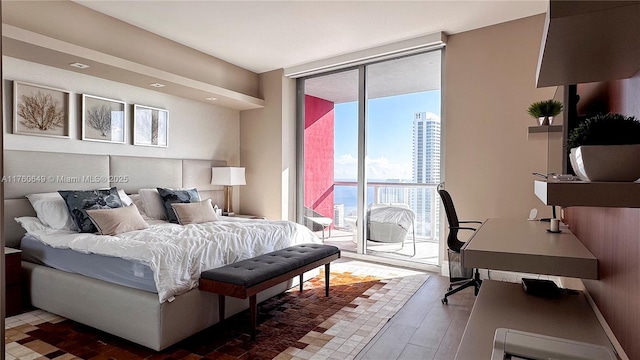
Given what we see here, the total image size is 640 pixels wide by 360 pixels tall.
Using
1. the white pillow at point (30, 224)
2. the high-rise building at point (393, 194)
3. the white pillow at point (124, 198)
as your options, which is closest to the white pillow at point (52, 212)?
the white pillow at point (30, 224)

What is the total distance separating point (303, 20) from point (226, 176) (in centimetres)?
242

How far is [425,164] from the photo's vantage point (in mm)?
4555

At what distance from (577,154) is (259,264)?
2.39 m

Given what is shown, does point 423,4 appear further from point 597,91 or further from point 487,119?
point 597,91

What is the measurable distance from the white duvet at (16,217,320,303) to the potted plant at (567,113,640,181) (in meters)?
2.34

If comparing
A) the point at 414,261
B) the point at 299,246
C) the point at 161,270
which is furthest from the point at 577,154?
the point at 414,261

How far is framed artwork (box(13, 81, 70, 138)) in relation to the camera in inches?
128

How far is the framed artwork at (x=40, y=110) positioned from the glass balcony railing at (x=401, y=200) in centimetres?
343

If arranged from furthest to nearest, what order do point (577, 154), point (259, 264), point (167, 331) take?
1. point (259, 264)
2. point (167, 331)
3. point (577, 154)

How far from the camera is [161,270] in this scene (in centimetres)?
236

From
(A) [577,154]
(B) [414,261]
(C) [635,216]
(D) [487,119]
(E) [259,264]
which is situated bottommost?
(B) [414,261]

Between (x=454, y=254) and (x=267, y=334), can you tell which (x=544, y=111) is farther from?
(x=267, y=334)

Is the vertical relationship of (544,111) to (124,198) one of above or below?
above

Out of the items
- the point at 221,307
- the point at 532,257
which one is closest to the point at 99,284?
the point at 221,307
